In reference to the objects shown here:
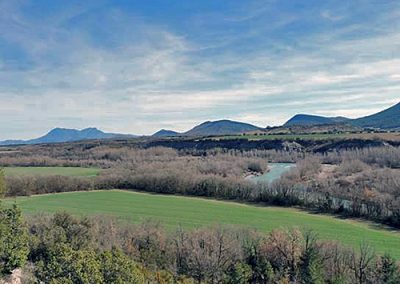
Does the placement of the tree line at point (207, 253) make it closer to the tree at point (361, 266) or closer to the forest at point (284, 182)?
the tree at point (361, 266)

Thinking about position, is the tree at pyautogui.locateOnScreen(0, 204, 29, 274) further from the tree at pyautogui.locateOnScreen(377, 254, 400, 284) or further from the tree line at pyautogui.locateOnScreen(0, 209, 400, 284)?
the tree at pyautogui.locateOnScreen(377, 254, 400, 284)

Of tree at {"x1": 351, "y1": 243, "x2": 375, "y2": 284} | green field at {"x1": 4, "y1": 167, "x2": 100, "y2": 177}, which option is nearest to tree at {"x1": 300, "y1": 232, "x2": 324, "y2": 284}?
tree at {"x1": 351, "y1": 243, "x2": 375, "y2": 284}

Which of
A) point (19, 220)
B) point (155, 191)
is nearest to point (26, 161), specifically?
point (155, 191)

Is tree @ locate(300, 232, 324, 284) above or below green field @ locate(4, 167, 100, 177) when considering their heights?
below

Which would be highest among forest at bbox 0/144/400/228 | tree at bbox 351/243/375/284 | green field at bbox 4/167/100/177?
green field at bbox 4/167/100/177

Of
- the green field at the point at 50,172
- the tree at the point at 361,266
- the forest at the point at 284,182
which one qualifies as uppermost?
the green field at the point at 50,172

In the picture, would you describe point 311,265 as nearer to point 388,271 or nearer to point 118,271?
point 388,271

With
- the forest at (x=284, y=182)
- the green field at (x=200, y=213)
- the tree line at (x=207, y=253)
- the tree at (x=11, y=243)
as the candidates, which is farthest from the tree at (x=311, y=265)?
the forest at (x=284, y=182)

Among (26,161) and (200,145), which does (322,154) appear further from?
(26,161)

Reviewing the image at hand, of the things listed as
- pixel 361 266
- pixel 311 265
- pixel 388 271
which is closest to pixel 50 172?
pixel 311 265
